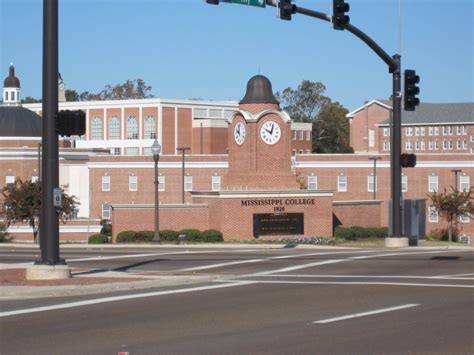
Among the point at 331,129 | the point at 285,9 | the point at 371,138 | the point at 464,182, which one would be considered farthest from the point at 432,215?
the point at 331,129

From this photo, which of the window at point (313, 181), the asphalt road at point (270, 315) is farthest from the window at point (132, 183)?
the asphalt road at point (270, 315)

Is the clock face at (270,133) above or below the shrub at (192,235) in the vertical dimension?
above

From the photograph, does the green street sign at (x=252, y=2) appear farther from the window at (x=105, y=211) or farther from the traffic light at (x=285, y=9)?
the window at (x=105, y=211)

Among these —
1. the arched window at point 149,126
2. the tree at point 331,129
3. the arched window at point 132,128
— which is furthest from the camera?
the tree at point 331,129

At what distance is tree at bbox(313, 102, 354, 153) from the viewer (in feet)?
453

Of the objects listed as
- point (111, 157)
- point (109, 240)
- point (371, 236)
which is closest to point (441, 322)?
point (371, 236)

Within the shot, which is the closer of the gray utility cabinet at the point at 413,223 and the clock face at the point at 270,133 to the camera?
the gray utility cabinet at the point at 413,223

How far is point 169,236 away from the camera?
47.8 metres

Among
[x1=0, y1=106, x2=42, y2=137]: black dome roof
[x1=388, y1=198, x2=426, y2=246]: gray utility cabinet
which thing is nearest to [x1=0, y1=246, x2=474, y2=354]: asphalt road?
[x1=388, y1=198, x2=426, y2=246]: gray utility cabinet

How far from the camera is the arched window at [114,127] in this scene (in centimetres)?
10088

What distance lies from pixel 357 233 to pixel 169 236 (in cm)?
983

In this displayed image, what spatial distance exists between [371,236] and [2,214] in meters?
25.7

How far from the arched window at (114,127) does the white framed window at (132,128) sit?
59.1 inches

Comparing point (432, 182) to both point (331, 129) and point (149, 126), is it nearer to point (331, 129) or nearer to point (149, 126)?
point (149, 126)
